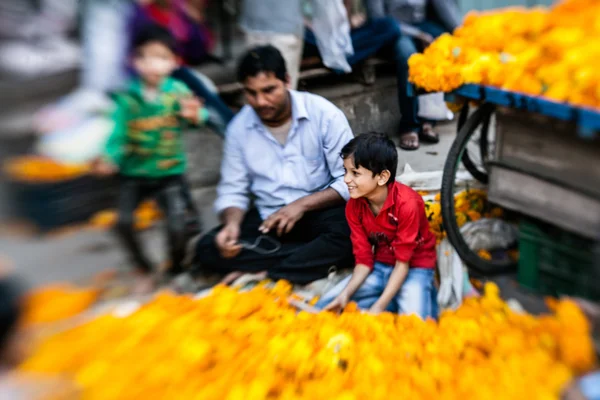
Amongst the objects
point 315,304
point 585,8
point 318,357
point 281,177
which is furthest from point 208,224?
point 585,8

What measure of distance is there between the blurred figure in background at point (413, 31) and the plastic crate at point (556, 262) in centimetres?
125

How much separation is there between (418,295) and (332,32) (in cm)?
200

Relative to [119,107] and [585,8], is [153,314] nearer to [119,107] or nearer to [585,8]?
[119,107]

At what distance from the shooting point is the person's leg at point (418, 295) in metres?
2.79

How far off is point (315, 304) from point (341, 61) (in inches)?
70.5

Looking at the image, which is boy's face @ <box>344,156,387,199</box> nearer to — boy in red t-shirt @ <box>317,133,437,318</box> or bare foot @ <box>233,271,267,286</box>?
boy in red t-shirt @ <box>317,133,437,318</box>

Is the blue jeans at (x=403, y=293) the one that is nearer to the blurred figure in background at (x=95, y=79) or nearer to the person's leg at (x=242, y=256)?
the person's leg at (x=242, y=256)

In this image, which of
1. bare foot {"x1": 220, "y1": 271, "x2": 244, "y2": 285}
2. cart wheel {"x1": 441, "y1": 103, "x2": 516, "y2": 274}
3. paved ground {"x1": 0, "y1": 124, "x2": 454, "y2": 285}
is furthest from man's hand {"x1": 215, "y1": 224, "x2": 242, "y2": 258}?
cart wheel {"x1": 441, "y1": 103, "x2": 516, "y2": 274}

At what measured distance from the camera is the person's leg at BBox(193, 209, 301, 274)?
10.4 ft

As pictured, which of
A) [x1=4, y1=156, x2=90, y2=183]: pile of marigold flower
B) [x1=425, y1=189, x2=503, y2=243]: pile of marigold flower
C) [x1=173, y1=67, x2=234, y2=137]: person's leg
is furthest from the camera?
[x1=425, y1=189, x2=503, y2=243]: pile of marigold flower

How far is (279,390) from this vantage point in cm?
219

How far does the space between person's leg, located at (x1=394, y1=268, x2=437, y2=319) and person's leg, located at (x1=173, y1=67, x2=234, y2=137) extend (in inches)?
61.8

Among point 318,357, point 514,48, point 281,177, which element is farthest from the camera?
point 281,177

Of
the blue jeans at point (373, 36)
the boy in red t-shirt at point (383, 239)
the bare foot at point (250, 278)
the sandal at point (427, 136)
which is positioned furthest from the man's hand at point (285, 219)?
the blue jeans at point (373, 36)
